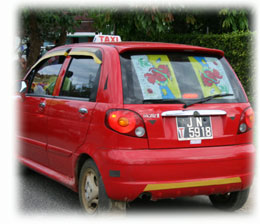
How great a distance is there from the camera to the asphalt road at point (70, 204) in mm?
5199

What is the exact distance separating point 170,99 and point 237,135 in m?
0.79

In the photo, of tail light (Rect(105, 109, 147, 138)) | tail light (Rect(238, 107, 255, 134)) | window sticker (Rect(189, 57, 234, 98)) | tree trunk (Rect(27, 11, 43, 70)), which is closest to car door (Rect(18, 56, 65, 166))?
tail light (Rect(105, 109, 147, 138))

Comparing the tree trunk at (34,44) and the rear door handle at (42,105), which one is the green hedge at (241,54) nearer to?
the rear door handle at (42,105)

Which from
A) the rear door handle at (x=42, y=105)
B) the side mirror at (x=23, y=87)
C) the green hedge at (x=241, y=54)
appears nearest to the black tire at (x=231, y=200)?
the rear door handle at (x=42, y=105)

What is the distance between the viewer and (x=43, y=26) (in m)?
16.8

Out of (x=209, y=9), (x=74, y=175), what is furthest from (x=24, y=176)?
(x=209, y=9)

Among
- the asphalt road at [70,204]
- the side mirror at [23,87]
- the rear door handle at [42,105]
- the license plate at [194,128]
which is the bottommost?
the asphalt road at [70,204]

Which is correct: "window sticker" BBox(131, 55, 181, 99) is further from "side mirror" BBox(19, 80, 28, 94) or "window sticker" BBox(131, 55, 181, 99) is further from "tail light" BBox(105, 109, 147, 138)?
"side mirror" BBox(19, 80, 28, 94)

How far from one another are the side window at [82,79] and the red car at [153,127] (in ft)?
0.04

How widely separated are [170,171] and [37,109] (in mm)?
2387

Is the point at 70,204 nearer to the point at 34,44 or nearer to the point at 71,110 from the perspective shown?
the point at 71,110

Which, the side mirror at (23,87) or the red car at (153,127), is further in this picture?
the side mirror at (23,87)

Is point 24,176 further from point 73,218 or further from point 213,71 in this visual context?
point 213,71

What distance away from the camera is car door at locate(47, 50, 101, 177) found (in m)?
4.73
